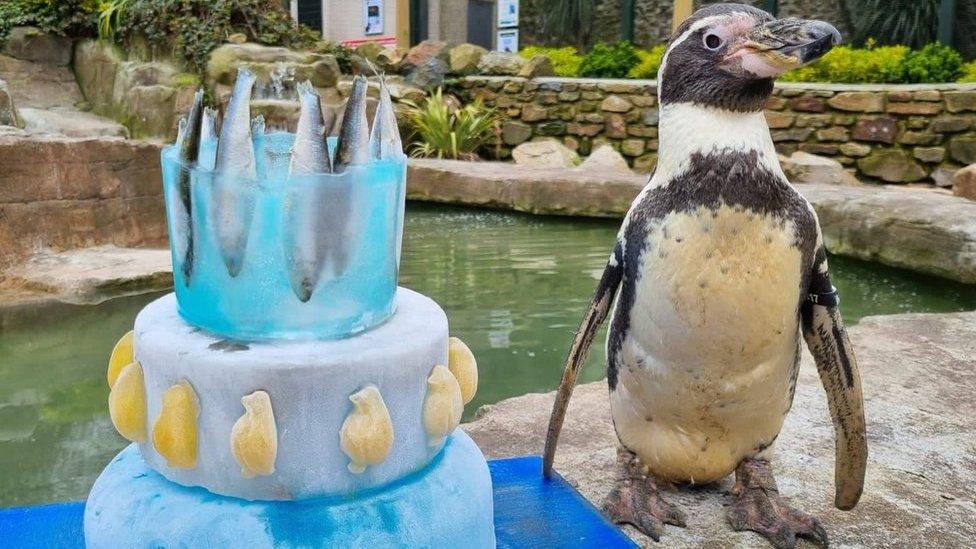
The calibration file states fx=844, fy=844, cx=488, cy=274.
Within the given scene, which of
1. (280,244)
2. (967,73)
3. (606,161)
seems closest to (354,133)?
(280,244)

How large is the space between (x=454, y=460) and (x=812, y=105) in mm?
8690

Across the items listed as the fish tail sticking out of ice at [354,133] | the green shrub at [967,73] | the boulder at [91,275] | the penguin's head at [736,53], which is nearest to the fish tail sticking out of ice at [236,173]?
the fish tail sticking out of ice at [354,133]

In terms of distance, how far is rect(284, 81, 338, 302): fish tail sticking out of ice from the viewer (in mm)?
1076

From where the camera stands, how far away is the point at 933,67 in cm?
912

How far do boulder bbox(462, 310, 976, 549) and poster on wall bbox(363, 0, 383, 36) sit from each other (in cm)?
1096

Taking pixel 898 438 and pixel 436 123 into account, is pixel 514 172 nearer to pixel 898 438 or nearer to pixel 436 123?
pixel 436 123

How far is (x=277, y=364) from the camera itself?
42.6 inches

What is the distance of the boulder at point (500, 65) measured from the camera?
450 inches

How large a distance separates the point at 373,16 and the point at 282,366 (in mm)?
12976

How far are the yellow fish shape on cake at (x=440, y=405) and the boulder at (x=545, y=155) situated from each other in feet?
27.6

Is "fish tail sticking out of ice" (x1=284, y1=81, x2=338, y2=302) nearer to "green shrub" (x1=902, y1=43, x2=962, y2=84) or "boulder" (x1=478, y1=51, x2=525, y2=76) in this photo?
"green shrub" (x1=902, y1=43, x2=962, y2=84)

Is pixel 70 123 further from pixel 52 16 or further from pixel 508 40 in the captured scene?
pixel 508 40

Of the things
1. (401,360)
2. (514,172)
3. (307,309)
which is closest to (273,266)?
(307,309)

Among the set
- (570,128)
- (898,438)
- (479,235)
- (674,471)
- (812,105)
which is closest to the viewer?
(674,471)
